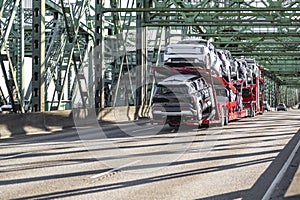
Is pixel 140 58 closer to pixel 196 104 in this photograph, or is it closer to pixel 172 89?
pixel 172 89

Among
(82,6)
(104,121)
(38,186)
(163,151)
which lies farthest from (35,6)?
(38,186)

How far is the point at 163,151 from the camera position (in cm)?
1536

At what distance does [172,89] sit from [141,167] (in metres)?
11.0

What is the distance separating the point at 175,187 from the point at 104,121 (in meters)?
21.2

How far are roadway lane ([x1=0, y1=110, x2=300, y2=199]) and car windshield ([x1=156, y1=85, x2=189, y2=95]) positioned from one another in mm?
3208

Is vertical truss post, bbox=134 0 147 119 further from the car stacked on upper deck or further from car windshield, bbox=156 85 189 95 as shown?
car windshield, bbox=156 85 189 95

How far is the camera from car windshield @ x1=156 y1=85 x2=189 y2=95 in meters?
22.5

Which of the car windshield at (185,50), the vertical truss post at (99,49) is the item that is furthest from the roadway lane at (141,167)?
the vertical truss post at (99,49)

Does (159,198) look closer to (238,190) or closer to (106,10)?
(238,190)

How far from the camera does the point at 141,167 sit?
12.1 meters

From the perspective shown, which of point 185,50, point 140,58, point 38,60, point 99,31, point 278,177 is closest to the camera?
point 278,177

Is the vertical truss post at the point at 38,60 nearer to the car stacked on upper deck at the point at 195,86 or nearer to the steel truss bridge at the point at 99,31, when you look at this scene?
the steel truss bridge at the point at 99,31

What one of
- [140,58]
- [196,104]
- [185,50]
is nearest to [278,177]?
[196,104]

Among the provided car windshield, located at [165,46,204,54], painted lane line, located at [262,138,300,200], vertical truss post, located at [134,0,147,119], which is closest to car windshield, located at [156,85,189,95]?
car windshield, located at [165,46,204,54]
